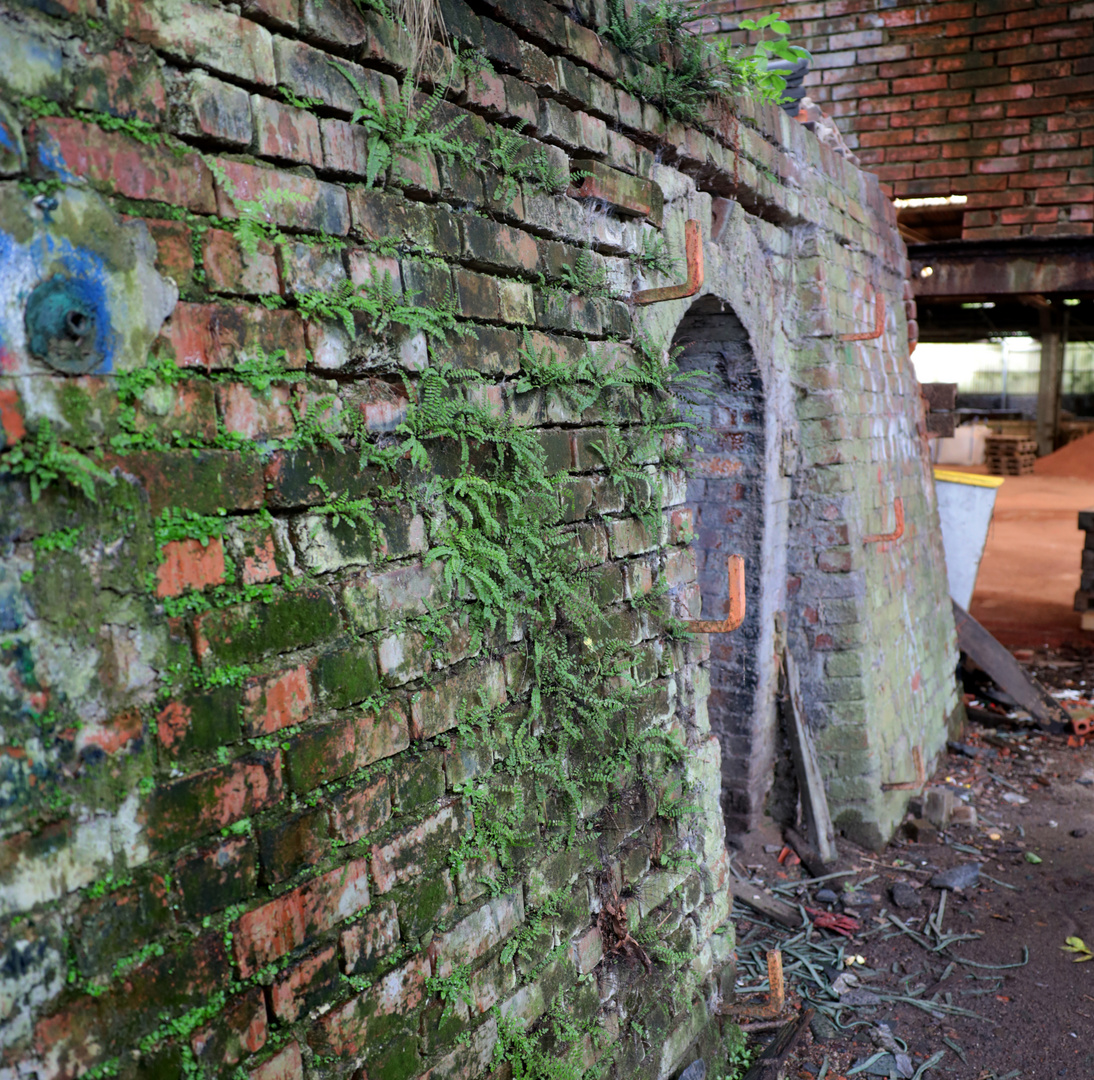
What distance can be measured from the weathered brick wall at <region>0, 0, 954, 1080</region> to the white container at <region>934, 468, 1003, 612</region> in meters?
4.46

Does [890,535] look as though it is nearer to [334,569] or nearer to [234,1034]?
[334,569]

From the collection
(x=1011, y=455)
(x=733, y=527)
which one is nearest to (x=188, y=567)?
(x=733, y=527)

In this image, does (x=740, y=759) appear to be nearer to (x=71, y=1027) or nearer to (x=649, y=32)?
(x=649, y=32)

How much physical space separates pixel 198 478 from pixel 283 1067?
863 millimetres

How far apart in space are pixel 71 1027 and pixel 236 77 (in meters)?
1.24

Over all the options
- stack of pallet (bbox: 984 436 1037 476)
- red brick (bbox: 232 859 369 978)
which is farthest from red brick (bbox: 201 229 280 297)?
stack of pallet (bbox: 984 436 1037 476)

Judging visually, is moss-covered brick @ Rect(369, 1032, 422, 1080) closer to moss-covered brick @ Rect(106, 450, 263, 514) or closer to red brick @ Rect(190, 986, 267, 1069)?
red brick @ Rect(190, 986, 267, 1069)

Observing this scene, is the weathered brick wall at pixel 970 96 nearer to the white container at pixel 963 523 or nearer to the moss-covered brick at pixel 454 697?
the white container at pixel 963 523

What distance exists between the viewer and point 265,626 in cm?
124

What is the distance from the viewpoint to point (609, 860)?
2031 millimetres

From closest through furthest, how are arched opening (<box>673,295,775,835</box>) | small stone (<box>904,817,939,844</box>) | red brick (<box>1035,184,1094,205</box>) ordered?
1. arched opening (<box>673,295,775,835</box>)
2. small stone (<box>904,817,939,844</box>)
3. red brick (<box>1035,184,1094,205</box>)

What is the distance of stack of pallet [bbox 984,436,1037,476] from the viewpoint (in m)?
17.7

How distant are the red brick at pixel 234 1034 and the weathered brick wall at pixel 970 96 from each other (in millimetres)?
7118

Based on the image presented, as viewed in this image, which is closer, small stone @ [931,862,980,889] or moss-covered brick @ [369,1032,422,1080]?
moss-covered brick @ [369,1032,422,1080]
